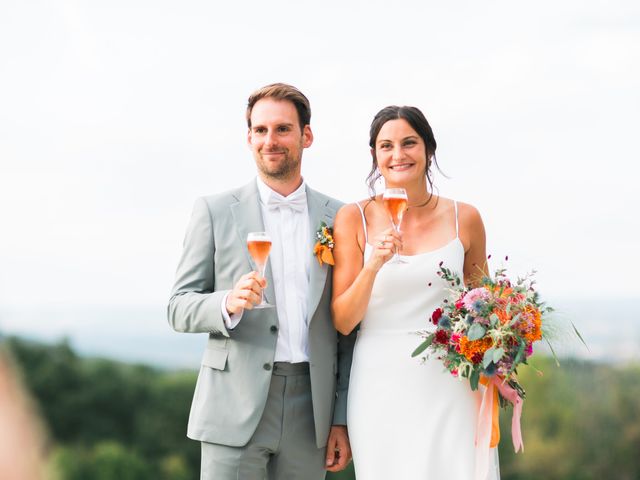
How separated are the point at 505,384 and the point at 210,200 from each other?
1.74 m

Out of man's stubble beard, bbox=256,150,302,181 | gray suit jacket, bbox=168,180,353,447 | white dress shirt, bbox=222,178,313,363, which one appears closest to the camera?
gray suit jacket, bbox=168,180,353,447

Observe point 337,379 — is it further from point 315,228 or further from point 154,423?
point 154,423

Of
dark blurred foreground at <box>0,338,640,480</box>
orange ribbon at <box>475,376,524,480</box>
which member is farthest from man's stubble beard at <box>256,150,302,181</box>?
dark blurred foreground at <box>0,338,640,480</box>

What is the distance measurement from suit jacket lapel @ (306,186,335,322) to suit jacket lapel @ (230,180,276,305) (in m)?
0.19

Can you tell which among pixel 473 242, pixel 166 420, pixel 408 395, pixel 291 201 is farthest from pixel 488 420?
pixel 166 420

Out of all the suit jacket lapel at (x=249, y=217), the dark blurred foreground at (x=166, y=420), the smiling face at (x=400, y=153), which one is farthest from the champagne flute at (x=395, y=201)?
the dark blurred foreground at (x=166, y=420)

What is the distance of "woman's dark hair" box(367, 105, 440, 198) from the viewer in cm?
404

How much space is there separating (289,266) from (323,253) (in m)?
0.19

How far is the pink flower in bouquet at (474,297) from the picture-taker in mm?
3628

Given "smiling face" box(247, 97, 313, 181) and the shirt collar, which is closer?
"smiling face" box(247, 97, 313, 181)

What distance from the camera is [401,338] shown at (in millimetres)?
3980

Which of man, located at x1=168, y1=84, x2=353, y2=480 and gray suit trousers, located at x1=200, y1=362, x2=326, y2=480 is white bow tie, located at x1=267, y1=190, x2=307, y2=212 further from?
gray suit trousers, located at x1=200, y1=362, x2=326, y2=480

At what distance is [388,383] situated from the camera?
156 inches

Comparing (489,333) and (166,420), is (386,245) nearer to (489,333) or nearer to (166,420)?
(489,333)
